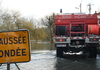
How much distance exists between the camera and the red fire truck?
428 inches

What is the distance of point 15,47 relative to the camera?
195 inches

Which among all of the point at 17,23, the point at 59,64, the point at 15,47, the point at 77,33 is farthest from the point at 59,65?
the point at 17,23

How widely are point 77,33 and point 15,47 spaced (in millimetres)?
6957

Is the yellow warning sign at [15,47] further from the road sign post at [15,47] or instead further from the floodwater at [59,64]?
the floodwater at [59,64]

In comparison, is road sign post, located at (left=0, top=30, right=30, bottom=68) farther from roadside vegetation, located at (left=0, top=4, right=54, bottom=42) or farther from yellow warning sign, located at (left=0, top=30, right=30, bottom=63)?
roadside vegetation, located at (left=0, top=4, right=54, bottom=42)

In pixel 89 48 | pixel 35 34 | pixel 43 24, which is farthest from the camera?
pixel 43 24

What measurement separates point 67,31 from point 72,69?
445cm

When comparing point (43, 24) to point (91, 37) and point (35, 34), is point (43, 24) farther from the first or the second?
point (91, 37)

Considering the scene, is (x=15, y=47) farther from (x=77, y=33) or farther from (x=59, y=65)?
(x=77, y=33)

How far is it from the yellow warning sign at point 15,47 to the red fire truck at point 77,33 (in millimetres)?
5897

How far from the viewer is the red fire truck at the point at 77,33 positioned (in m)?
10.9

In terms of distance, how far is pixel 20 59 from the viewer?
196 inches

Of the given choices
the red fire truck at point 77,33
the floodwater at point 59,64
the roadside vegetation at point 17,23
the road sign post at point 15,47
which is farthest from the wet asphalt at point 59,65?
the roadside vegetation at point 17,23

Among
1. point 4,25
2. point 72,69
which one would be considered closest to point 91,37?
point 72,69
